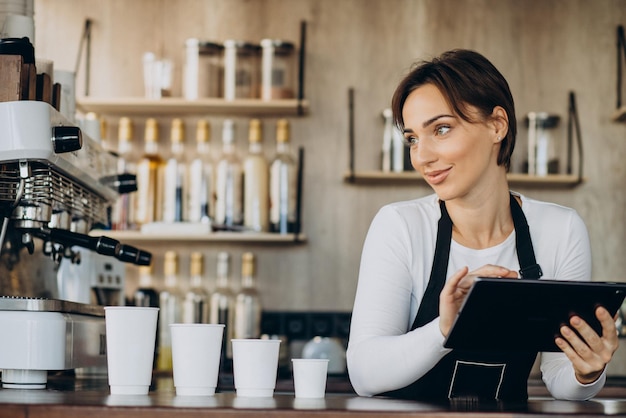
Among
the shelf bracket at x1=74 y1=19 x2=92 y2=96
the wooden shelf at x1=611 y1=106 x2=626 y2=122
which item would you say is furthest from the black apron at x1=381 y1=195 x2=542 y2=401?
the shelf bracket at x1=74 y1=19 x2=92 y2=96

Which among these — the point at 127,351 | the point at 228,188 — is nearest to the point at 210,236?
the point at 228,188

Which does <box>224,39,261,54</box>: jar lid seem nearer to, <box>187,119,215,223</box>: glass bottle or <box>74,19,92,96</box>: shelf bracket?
<box>187,119,215,223</box>: glass bottle

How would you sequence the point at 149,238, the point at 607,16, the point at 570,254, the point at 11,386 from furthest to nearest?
the point at 607,16
the point at 149,238
the point at 570,254
the point at 11,386

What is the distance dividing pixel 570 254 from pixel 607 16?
7.60ft

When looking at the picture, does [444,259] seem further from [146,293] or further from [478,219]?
[146,293]

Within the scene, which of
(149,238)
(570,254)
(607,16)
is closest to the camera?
(570,254)

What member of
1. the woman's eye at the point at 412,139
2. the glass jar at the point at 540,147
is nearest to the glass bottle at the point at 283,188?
the glass jar at the point at 540,147

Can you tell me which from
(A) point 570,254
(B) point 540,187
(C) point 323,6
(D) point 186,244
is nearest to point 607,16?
(B) point 540,187

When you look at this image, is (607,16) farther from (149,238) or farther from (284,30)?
(149,238)

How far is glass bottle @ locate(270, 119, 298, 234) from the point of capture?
3.62 m

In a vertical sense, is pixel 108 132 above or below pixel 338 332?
above

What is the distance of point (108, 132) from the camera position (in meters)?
3.80

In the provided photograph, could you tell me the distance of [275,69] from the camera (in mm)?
3715

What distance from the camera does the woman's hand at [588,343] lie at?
1388mm
